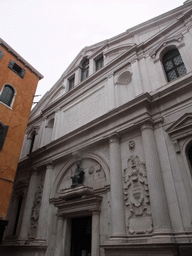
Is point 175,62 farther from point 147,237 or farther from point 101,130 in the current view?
point 147,237

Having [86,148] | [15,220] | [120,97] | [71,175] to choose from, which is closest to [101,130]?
[86,148]

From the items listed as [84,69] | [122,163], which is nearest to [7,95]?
[84,69]

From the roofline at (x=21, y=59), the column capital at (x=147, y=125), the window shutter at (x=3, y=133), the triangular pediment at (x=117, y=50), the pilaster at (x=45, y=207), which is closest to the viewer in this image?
the column capital at (x=147, y=125)

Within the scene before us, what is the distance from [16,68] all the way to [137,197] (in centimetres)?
1396

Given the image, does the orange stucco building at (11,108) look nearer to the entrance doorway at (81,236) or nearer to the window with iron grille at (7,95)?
the window with iron grille at (7,95)

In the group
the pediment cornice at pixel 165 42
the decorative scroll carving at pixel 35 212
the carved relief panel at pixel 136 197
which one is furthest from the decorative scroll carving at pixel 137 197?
the decorative scroll carving at pixel 35 212

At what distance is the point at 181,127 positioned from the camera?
26.2 feet

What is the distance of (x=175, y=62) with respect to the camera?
10312 millimetres

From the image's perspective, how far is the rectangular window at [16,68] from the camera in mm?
15441

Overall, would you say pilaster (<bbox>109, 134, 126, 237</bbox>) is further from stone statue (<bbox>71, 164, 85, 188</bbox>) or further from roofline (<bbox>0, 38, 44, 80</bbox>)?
roofline (<bbox>0, 38, 44, 80</bbox>)

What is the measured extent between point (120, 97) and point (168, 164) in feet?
17.5

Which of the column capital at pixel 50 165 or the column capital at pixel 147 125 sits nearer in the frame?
the column capital at pixel 147 125

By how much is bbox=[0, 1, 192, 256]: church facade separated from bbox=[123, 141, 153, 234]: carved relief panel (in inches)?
1.6

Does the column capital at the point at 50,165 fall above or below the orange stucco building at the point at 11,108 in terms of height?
below
